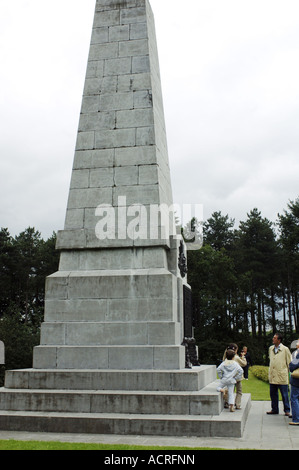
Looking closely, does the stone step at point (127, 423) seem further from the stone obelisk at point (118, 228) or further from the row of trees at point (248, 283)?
the row of trees at point (248, 283)

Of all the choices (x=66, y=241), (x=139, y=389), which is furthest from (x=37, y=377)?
(x=66, y=241)

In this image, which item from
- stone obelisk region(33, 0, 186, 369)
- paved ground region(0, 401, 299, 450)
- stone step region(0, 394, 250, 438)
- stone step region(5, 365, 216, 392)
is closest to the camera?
paved ground region(0, 401, 299, 450)

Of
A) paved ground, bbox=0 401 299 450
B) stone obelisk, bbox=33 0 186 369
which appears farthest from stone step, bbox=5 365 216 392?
paved ground, bbox=0 401 299 450

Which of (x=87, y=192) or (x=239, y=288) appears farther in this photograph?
(x=239, y=288)

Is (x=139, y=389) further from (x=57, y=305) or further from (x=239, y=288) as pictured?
(x=239, y=288)

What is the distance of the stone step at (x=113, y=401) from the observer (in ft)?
24.2

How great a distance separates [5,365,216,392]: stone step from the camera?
7.84 meters

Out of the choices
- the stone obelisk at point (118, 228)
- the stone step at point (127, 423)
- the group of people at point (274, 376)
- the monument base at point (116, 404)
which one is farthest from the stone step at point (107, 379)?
the stone step at point (127, 423)

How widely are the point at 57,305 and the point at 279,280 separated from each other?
40.4 m

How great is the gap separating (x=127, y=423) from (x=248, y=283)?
3737 centimetres

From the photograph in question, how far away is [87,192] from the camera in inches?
388

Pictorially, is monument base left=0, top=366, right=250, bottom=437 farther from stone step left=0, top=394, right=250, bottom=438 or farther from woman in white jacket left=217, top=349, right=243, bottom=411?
woman in white jacket left=217, top=349, right=243, bottom=411

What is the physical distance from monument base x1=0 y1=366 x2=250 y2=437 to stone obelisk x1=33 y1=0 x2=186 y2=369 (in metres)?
0.40
